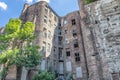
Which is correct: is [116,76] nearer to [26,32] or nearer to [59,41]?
[26,32]

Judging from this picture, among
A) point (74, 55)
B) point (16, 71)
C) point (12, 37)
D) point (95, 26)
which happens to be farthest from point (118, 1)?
point (74, 55)

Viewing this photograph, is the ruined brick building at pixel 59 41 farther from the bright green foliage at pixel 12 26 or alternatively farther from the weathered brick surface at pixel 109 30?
the weathered brick surface at pixel 109 30

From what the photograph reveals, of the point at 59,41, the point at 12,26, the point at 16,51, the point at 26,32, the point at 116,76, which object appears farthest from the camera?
the point at 59,41

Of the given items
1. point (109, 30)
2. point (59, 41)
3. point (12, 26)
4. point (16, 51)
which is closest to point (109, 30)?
point (109, 30)

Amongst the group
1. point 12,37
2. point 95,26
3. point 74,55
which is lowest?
point 95,26

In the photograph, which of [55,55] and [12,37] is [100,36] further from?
[55,55]

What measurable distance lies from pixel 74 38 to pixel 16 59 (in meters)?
12.8

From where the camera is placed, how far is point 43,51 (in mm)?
25047

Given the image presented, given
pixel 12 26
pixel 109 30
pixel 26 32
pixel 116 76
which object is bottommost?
pixel 116 76

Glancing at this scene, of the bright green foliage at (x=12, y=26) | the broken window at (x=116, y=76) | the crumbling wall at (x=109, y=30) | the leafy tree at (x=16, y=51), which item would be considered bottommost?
the broken window at (x=116, y=76)

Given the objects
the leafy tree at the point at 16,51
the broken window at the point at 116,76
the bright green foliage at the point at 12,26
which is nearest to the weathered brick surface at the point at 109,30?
the broken window at the point at 116,76

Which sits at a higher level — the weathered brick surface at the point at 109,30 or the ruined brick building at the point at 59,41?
the ruined brick building at the point at 59,41

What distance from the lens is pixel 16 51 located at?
19531mm

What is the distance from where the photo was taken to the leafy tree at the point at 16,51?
62.8ft
